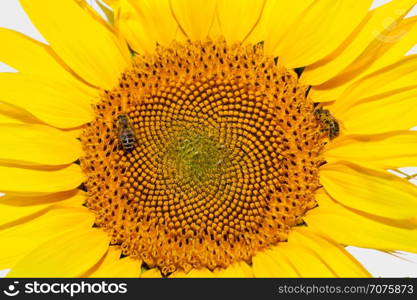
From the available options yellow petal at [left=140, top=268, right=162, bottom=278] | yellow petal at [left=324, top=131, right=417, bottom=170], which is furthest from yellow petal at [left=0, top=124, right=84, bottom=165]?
yellow petal at [left=324, top=131, right=417, bottom=170]

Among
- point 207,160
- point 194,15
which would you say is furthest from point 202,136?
point 194,15

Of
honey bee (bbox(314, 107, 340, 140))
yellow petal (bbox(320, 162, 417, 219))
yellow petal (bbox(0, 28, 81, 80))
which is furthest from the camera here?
yellow petal (bbox(0, 28, 81, 80))

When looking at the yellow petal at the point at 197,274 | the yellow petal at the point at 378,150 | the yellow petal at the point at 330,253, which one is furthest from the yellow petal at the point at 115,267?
the yellow petal at the point at 378,150

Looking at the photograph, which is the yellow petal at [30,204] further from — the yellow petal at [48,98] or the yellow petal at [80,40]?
the yellow petal at [80,40]

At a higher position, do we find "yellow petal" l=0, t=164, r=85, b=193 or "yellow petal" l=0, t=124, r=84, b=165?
"yellow petal" l=0, t=124, r=84, b=165

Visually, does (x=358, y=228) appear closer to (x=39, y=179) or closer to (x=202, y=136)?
(x=202, y=136)

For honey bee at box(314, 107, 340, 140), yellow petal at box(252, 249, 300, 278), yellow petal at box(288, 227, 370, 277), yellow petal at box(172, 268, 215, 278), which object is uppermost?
honey bee at box(314, 107, 340, 140)

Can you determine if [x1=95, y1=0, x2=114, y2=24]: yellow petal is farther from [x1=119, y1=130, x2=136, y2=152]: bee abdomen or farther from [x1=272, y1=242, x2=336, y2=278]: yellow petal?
[x1=272, y1=242, x2=336, y2=278]: yellow petal
